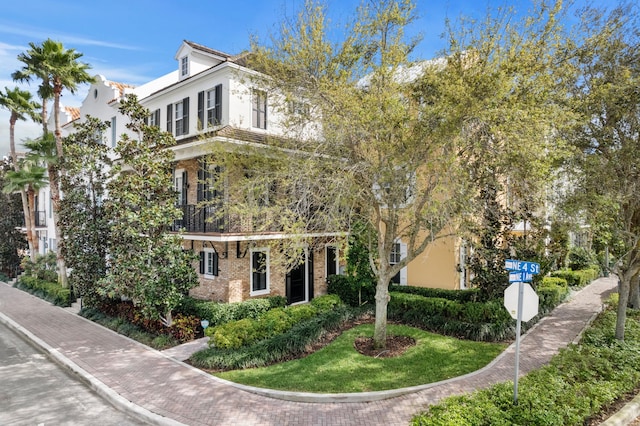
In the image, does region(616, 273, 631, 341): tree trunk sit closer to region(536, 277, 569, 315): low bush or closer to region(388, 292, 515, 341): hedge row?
region(388, 292, 515, 341): hedge row

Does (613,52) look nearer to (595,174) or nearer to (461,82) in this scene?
(595,174)

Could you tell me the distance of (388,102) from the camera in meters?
9.48

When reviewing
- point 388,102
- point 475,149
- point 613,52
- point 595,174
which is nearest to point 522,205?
point 595,174

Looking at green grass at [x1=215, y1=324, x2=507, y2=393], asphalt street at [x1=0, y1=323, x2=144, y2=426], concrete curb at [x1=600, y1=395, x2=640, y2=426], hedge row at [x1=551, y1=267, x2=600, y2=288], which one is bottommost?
asphalt street at [x1=0, y1=323, x2=144, y2=426]

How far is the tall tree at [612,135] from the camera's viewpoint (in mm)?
11039

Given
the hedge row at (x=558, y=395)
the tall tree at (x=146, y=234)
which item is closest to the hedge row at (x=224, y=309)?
the tall tree at (x=146, y=234)

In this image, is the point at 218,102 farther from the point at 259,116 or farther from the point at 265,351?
the point at 265,351

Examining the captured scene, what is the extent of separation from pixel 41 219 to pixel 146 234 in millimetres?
25238

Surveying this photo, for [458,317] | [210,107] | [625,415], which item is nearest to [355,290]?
[458,317]

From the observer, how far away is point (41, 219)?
3219cm

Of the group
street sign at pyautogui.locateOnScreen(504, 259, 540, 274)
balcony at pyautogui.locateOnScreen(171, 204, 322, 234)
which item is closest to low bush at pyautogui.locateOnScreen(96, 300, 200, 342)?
balcony at pyautogui.locateOnScreen(171, 204, 322, 234)

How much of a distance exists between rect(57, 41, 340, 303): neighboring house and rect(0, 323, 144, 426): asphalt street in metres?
5.70

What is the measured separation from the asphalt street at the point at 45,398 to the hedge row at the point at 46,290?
23.6 feet

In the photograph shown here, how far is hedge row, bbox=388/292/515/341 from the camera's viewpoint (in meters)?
13.0
